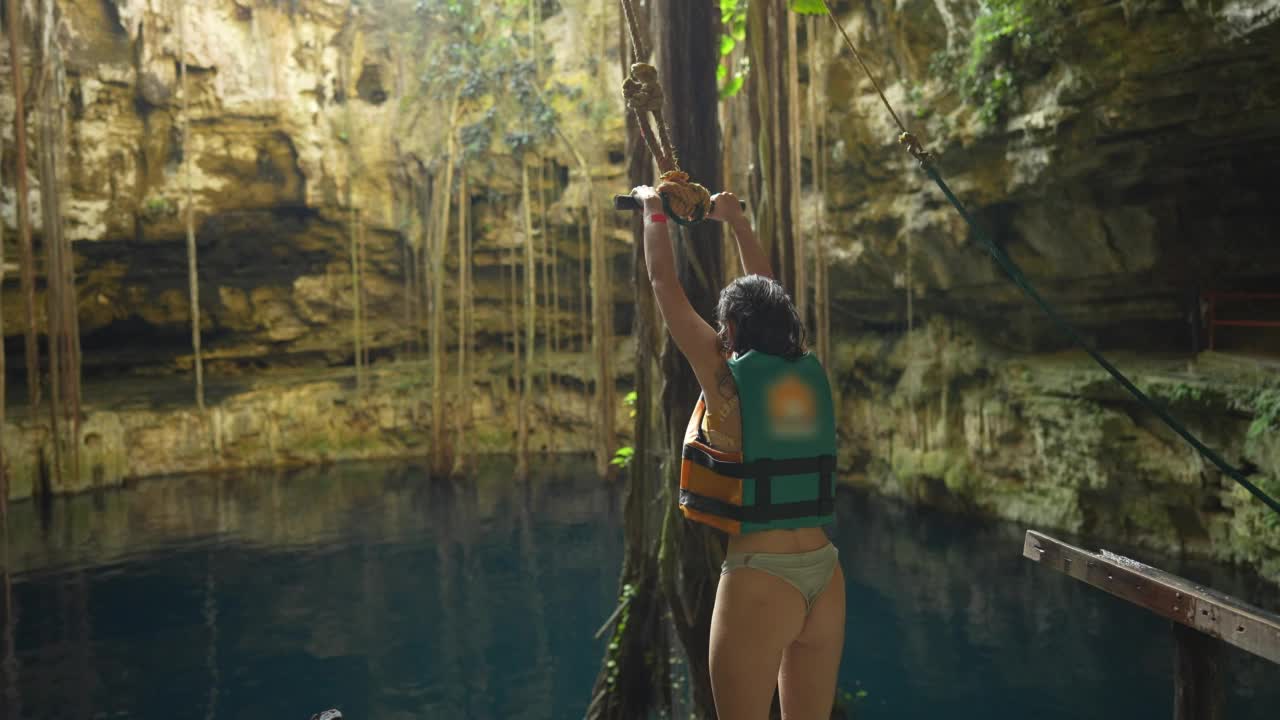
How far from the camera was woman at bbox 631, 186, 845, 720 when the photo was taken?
1723 mm

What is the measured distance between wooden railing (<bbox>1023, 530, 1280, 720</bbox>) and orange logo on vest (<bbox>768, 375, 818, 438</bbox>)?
855 mm

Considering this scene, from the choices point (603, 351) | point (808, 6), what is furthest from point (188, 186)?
point (808, 6)

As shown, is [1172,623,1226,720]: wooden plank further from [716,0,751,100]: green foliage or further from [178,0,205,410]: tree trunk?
[178,0,205,410]: tree trunk

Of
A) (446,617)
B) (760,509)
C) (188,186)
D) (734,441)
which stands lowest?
(446,617)

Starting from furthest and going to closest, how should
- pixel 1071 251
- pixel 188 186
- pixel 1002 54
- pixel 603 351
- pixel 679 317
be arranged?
pixel 188 186, pixel 603 351, pixel 1071 251, pixel 1002 54, pixel 679 317

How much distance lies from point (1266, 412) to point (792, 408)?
575 centimetres

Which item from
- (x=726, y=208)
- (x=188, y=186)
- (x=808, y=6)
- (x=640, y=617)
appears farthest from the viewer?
(x=188, y=186)

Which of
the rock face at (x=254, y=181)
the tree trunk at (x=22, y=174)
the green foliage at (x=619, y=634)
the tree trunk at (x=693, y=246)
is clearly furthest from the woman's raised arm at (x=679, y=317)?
the rock face at (x=254, y=181)

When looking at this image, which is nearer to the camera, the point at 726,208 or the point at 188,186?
the point at 726,208

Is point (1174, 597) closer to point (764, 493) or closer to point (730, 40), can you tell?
point (764, 493)

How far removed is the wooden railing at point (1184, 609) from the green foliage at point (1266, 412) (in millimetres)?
4656

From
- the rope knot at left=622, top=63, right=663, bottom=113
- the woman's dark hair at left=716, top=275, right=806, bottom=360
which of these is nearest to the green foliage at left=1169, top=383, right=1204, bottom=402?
the rope knot at left=622, top=63, right=663, bottom=113

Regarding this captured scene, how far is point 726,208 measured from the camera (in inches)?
Result: 87.0

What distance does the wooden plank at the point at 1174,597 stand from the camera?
1726 mm
